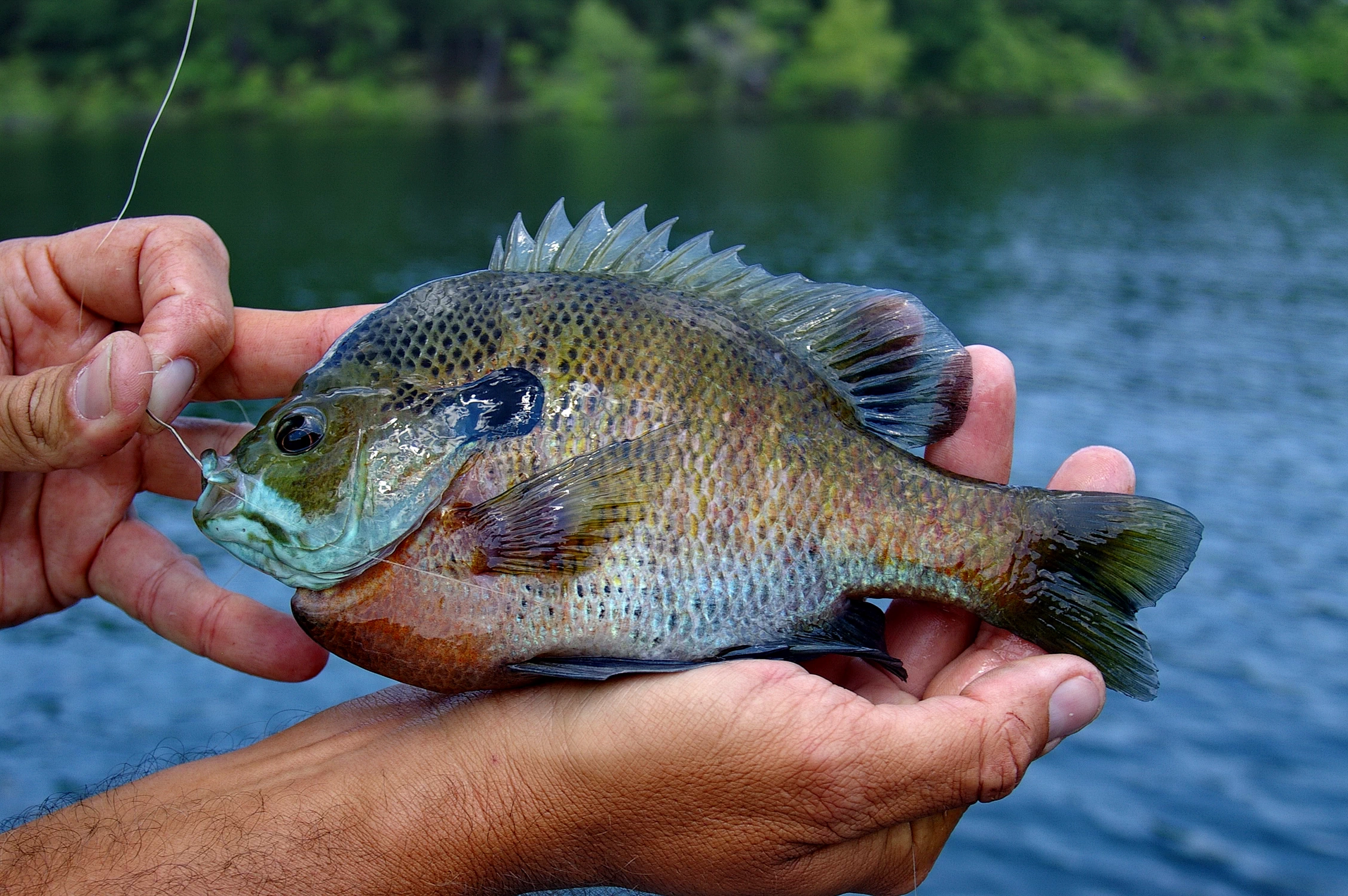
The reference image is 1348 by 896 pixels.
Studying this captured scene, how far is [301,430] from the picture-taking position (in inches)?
113

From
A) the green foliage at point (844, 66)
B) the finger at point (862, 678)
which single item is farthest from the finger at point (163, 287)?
the green foliage at point (844, 66)

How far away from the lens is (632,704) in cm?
281

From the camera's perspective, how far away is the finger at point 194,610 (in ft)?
12.2

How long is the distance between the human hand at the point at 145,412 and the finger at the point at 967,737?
6.40 ft

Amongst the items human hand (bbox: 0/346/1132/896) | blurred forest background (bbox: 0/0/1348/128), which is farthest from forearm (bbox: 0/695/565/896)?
blurred forest background (bbox: 0/0/1348/128)

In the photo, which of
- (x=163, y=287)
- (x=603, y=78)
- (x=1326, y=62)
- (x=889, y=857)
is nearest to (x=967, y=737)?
(x=889, y=857)

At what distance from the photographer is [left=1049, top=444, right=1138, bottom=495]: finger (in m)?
Result: 3.34

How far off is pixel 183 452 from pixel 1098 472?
3.07 meters

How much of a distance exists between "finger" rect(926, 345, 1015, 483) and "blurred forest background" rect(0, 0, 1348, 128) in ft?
223

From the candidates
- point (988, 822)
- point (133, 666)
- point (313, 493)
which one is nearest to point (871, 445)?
point (313, 493)

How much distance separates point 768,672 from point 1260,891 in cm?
670

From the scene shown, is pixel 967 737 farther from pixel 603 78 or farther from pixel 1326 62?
pixel 1326 62

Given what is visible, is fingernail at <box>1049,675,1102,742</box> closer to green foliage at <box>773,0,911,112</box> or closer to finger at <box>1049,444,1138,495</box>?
finger at <box>1049,444,1138,495</box>

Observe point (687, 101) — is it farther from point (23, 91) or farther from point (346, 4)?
point (23, 91)
